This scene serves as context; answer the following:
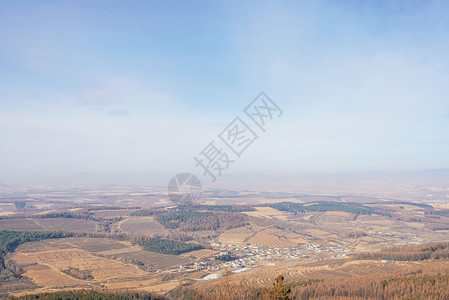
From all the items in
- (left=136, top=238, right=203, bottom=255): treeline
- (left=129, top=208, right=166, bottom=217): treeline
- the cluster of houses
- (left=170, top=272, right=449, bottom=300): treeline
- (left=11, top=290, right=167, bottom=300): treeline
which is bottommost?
the cluster of houses

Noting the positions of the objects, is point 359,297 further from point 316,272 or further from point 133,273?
point 133,273

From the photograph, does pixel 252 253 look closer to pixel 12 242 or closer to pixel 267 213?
pixel 12 242

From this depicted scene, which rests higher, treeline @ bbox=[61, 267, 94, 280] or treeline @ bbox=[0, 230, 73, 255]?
treeline @ bbox=[0, 230, 73, 255]

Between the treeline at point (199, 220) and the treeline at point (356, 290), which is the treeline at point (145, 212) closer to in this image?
the treeline at point (199, 220)

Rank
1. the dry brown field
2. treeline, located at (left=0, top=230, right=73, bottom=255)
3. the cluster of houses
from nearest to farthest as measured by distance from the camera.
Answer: the cluster of houses, treeline, located at (left=0, top=230, right=73, bottom=255), the dry brown field

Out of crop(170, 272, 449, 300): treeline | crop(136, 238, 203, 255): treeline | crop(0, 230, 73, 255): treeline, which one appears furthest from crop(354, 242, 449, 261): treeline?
crop(0, 230, 73, 255): treeline

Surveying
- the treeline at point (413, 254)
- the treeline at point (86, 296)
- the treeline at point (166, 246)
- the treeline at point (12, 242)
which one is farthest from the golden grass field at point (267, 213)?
the treeline at point (86, 296)

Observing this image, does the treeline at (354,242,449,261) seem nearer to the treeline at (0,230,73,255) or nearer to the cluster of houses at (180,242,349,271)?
the cluster of houses at (180,242,349,271)
